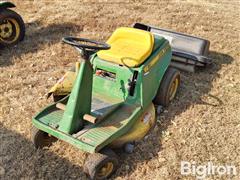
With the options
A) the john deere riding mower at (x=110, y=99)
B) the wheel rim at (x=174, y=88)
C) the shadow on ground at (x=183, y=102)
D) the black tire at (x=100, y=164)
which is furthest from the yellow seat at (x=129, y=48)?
the black tire at (x=100, y=164)

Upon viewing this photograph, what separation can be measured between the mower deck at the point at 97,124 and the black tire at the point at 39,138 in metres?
0.19

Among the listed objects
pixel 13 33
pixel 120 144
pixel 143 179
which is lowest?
pixel 143 179

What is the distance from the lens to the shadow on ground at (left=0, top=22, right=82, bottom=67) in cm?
543

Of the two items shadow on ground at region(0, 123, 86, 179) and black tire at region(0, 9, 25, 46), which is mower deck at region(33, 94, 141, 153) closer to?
shadow on ground at region(0, 123, 86, 179)

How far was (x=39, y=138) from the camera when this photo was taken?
11.7 feet

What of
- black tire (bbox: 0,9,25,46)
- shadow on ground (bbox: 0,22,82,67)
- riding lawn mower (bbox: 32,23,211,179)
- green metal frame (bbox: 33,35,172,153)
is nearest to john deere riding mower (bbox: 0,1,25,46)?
black tire (bbox: 0,9,25,46)

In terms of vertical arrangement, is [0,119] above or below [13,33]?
below

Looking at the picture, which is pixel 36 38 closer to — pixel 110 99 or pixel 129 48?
pixel 129 48

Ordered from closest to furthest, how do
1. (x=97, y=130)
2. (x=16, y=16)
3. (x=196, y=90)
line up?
(x=97, y=130) < (x=196, y=90) < (x=16, y=16)

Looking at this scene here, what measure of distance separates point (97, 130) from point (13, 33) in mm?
3141

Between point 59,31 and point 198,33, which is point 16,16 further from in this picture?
point 198,33

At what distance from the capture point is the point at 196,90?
185 inches

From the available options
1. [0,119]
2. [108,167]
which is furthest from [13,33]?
[108,167]

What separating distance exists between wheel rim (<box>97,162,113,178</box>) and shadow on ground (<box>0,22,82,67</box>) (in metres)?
2.67
